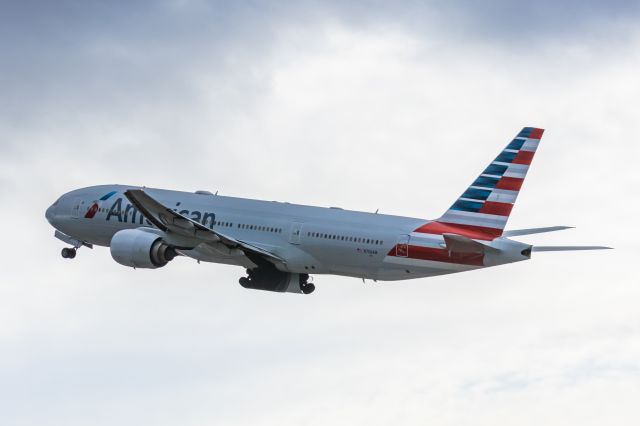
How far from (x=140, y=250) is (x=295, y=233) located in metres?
7.25

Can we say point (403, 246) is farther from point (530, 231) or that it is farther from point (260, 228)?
point (260, 228)

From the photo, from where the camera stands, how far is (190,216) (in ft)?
213

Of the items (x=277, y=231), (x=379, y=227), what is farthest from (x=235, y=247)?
(x=379, y=227)

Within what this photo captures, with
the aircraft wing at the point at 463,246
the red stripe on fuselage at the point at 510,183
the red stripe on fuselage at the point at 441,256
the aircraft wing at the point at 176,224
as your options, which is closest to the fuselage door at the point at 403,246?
the red stripe on fuselage at the point at 441,256

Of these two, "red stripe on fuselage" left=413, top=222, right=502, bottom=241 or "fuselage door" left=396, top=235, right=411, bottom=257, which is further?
"fuselage door" left=396, top=235, right=411, bottom=257

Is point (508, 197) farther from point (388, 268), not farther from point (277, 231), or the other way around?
point (277, 231)

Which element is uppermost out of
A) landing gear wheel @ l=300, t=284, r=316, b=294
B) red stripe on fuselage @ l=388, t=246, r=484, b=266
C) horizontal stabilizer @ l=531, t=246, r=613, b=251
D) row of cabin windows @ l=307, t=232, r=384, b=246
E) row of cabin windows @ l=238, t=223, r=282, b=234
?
row of cabin windows @ l=238, t=223, r=282, b=234

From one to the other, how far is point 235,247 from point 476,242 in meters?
11.8

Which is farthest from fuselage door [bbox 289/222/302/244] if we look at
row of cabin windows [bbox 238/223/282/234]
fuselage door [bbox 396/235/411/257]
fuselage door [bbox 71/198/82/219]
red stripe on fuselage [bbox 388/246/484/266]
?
fuselage door [bbox 71/198/82/219]

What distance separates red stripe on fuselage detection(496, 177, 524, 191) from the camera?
58.6 m

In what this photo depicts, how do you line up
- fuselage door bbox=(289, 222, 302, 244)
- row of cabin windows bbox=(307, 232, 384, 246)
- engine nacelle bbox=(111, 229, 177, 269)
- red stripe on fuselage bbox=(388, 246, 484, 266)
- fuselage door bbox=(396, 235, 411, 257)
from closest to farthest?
1. red stripe on fuselage bbox=(388, 246, 484, 266)
2. fuselage door bbox=(396, 235, 411, 257)
3. row of cabin windows bbox=(307, 232, 384, 246)
4. engine nacelle bbox=(111, 229, 177, 269)
5. fuselage door bbox=(289, 222, 302, 244)

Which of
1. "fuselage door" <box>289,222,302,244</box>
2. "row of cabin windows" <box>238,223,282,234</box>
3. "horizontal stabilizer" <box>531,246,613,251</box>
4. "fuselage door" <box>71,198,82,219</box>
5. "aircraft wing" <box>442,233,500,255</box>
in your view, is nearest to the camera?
"horizontal stabilizer" <box>531,246,613,251</box>

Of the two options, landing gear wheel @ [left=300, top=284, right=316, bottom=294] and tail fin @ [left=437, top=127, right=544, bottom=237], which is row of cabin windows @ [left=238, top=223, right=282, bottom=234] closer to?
landing gear wheel @ [left=300, top=284, right=316, bottom=294]

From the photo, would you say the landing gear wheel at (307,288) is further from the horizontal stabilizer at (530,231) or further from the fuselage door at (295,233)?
the horizontal stabilizer at (530,231)
